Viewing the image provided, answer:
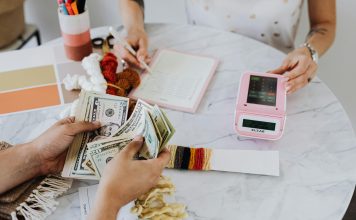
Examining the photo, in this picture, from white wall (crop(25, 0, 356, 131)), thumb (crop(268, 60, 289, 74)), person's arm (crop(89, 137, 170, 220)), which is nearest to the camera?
person's arm (crop(89, 137, 170, 220))

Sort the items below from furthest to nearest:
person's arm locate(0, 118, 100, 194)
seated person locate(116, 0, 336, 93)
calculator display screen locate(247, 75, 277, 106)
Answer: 1. seated person locate(116, 0, 336, 93)
2. calculator display screen locate(247, 75, 277, 106)
3. person's arm locate(0, 118, 100, 194)

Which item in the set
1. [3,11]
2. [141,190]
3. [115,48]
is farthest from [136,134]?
[3,11]

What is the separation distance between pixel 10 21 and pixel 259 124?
4.08 ft

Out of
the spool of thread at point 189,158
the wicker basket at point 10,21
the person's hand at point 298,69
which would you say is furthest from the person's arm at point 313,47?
the wicker basket at point 10,21

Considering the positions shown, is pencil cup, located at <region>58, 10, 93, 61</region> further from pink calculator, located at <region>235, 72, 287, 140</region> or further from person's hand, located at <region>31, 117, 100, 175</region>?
pink calculator, located at <region>235, 72, 287, 140</region>

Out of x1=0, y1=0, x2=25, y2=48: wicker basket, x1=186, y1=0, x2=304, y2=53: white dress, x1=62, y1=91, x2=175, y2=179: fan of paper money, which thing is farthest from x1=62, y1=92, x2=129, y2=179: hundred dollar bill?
x1=0, y1=0, x2=25, y2=48: wicker basket

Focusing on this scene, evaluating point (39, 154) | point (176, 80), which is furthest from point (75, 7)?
point (39, 154)

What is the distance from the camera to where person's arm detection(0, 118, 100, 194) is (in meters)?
0.90

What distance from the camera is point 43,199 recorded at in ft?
2.89

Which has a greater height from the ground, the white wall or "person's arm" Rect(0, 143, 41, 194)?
"person's arm" Rect(0, 143, 41, 194)

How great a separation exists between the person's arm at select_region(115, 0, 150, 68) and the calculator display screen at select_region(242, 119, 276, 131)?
374mm

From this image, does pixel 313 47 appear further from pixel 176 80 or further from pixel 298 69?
pixel 176 80

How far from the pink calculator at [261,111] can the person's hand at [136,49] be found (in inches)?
12.2

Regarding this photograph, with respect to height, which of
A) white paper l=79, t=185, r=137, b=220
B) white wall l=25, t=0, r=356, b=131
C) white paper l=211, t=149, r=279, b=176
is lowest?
white wall l=25, t=0, r=356, b=131
